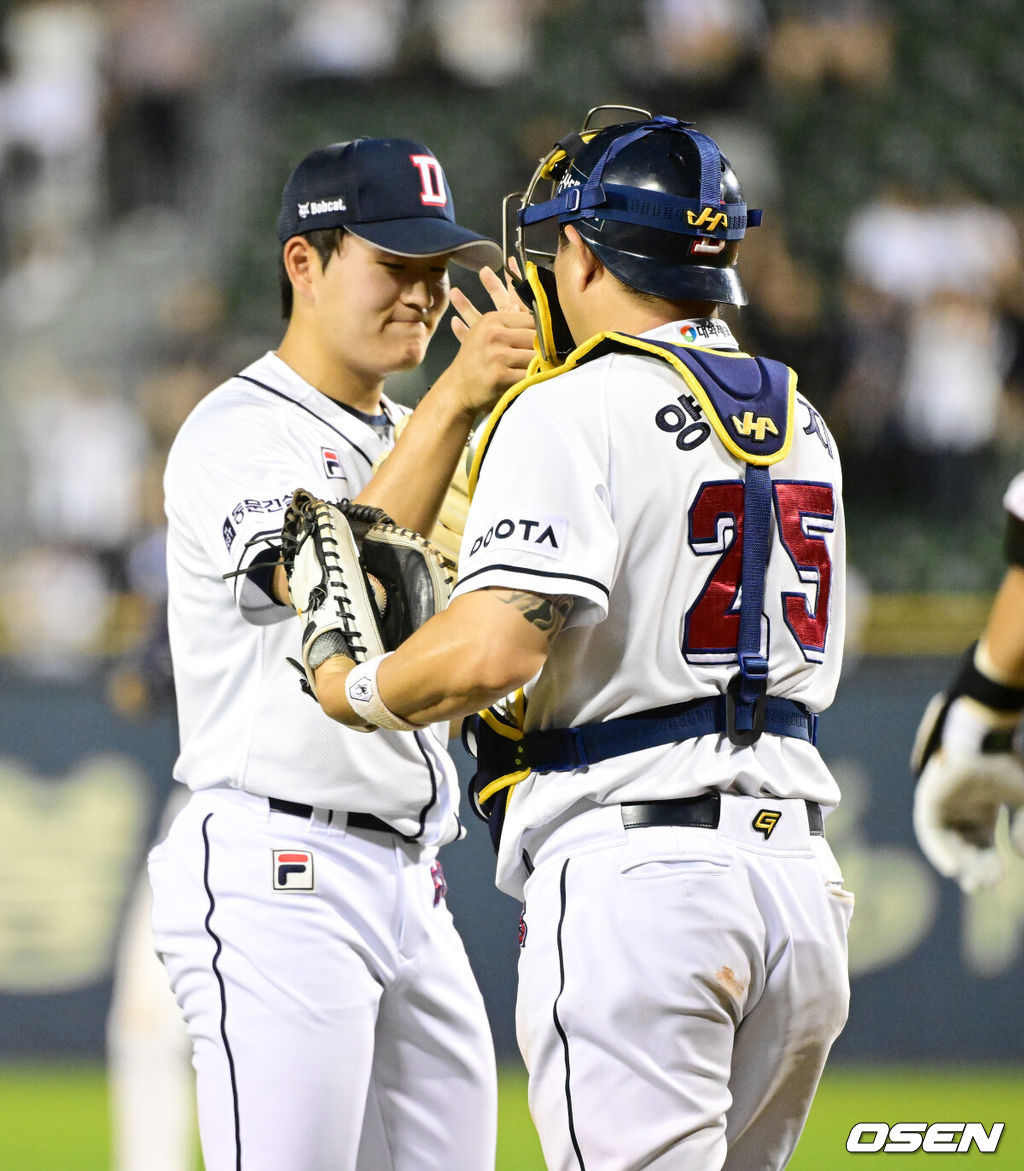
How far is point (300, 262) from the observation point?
3.68m

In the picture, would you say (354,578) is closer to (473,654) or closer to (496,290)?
(473,654)

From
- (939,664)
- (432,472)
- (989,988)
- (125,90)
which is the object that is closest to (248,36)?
(125,90)

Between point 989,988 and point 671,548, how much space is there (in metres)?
5.19

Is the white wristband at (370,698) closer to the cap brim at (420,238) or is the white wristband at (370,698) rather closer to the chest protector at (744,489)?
the chest protector at (744,489)

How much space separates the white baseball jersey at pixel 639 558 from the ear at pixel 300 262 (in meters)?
1.12

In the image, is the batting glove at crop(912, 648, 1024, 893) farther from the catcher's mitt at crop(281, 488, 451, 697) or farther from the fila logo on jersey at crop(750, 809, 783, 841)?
the catcher's mitt at crop(281, 488, 451, 697)

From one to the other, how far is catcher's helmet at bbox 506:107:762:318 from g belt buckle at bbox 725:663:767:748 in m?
0.64

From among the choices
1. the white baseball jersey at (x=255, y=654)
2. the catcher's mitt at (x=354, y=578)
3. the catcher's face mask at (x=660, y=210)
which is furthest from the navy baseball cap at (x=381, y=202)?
the catcher's mitt at (x=354, y=578)

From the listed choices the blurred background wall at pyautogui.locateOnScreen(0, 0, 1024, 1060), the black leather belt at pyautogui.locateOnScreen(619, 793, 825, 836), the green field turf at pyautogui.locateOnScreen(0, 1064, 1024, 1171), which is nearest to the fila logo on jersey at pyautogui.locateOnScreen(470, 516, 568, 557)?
the black leather belt at pyautogui.locateOnScreen(619, 793, 825, 836)

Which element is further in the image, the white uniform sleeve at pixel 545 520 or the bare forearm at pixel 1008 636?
the bare forearm at pixel 1008 636

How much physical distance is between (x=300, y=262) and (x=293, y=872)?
1.32 meters

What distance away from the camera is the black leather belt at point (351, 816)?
10.8ft

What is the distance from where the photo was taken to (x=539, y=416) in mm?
2637

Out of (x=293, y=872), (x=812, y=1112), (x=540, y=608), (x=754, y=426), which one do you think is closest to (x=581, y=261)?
(x=754, y=426)
